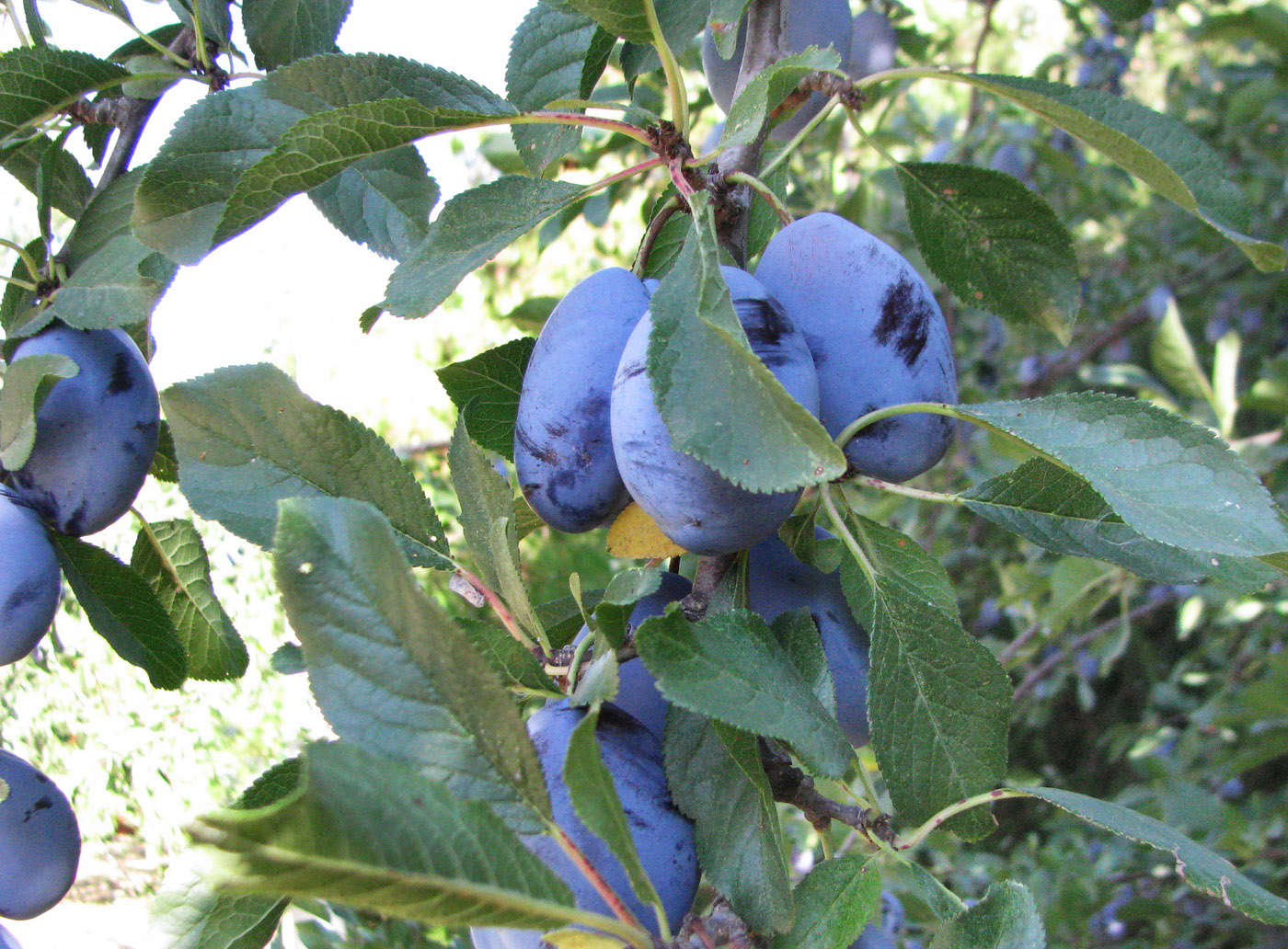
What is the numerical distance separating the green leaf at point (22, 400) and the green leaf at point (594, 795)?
41cm

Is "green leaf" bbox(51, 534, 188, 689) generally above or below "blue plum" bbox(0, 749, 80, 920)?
above

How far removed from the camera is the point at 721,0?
531 millimetres

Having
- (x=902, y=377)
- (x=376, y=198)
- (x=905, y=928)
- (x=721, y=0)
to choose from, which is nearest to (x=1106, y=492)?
(x=902, y=377)

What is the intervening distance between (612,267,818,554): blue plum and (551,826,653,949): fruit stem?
14 cm

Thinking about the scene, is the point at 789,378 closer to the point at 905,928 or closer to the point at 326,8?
the point at 326,8

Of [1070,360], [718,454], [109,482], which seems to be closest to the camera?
[718,454]

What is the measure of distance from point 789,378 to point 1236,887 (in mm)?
297

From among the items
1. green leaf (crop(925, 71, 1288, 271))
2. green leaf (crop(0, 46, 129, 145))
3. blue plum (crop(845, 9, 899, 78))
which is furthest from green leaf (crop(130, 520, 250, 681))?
blue plum (crop(845, 9, 899, 78))

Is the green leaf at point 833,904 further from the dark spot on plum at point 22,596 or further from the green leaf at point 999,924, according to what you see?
the dark spot on plum at point 22,596

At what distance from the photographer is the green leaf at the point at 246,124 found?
1.74 ft

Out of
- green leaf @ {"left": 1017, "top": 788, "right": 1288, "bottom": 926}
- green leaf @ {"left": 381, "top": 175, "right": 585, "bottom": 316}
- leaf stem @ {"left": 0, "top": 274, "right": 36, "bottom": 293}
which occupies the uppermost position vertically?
green leaf @ {"left": 381, "top": 175, "right": 585, "bottom": 316}

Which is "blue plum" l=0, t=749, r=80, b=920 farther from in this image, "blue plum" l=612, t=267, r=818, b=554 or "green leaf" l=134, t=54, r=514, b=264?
"blue plum" l=612, t=267, r=818, b=554

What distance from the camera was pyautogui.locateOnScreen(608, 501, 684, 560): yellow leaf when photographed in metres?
0.56

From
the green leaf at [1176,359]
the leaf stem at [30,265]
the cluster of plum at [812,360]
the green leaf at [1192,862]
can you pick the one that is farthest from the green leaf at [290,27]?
the green leaf at [1176,359]
